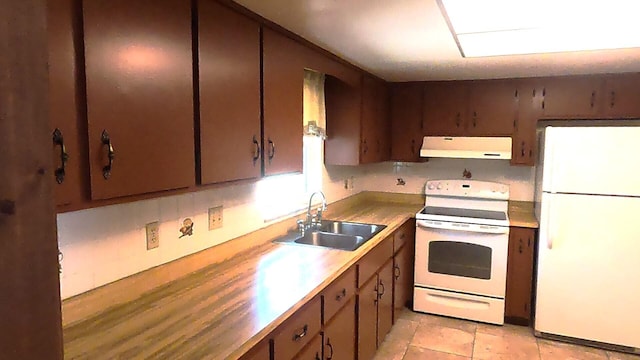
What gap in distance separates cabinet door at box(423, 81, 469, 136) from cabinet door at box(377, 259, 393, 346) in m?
1.44

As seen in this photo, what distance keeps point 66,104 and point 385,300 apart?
2580 millimetres

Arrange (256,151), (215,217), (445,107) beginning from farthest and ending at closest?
(445,107)
(215,217)
(256,151)

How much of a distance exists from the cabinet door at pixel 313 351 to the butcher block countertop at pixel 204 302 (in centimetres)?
23

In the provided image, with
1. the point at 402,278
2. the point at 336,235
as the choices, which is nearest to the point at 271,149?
the point at 336,235

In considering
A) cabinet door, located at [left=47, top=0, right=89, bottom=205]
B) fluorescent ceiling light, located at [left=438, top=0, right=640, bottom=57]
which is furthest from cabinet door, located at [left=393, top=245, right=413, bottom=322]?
cabinet door, located at [left=47, top=0, right=89, bottom=205]

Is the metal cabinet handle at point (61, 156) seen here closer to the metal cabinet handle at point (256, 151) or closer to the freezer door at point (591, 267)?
the metal cabinet handle at point (256, 151)

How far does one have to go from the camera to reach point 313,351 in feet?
6.45

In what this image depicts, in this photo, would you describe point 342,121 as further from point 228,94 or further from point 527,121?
point 228,94

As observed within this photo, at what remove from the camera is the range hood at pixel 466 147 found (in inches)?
150

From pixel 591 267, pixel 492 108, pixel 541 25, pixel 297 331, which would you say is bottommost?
pixel 591 267

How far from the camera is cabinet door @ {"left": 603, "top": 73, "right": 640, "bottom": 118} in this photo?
347 cm

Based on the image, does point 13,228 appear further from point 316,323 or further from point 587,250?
point 587,250

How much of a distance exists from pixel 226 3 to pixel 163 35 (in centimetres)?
41

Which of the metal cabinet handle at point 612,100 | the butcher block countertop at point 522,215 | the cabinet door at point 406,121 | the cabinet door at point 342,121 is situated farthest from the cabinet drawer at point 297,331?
the metal cabinet handle at point 612,100
